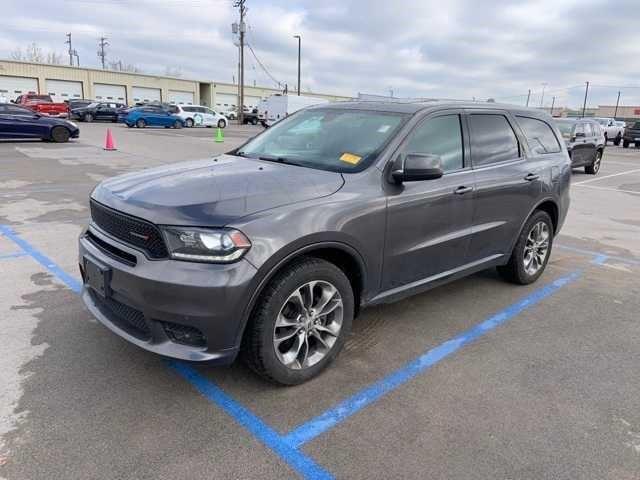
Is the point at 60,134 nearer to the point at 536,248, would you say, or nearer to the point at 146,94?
the point at 536,248

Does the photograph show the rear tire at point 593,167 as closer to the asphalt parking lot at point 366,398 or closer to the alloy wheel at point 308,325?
the asphalt parking lot at point 366,398

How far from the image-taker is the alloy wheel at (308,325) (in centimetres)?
301

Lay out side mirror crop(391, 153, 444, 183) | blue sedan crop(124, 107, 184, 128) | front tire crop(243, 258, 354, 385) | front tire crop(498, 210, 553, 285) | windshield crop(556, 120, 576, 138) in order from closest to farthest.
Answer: front tire crop(243, 258, 354, 385)
side mirror crop(391, 153, 444, 183)
front tire crop(498, 210, 553, 285)
windshield crop(556, 120, 576, 138)
blue sedan crop(124, 107, 184, 128)

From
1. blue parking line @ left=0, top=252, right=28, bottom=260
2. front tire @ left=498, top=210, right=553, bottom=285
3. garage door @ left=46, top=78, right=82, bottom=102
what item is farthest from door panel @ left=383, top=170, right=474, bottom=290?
garage door @ left=46, top=78, right=82, bottom=102

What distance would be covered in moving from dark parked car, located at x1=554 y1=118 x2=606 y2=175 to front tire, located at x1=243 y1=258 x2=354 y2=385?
13.4 meters

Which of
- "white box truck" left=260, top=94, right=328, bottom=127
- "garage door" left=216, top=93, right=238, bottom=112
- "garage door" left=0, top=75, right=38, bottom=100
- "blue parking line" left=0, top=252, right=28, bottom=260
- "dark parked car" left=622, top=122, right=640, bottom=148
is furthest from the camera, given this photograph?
"garage door" left=216, top=93, right=238, bottom=112

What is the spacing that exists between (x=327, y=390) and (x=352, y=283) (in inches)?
29.2

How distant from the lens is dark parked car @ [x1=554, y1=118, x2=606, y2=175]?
14.7 meters

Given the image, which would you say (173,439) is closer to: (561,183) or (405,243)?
(405,243)

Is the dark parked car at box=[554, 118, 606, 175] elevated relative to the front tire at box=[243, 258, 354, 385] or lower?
elevated

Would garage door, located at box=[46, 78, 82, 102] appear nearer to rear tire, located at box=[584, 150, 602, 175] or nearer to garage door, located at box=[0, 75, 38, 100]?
garage door, located at box=[0, 75, 38, 100]

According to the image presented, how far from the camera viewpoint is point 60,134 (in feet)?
62.2

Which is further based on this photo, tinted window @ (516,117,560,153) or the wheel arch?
tinted window @ (516,117,560,153)

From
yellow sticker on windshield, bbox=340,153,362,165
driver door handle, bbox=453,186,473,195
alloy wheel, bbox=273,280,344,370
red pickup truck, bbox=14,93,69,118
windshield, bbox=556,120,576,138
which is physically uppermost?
red pickup truck, bbox=14,93,69,118
